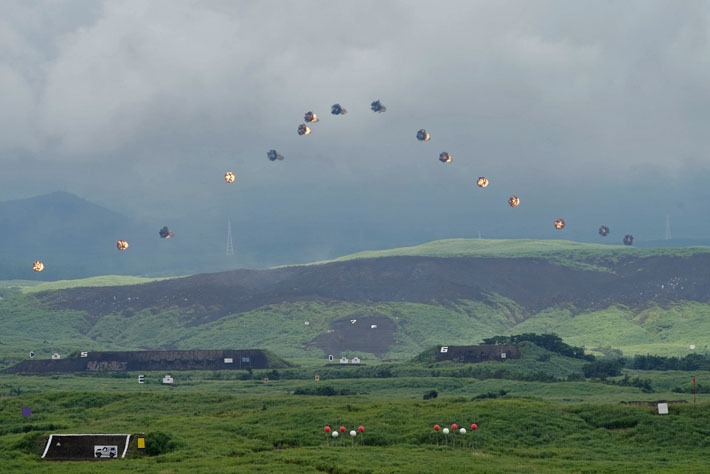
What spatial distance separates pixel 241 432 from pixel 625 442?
111 ft

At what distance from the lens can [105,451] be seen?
8356 centimetres

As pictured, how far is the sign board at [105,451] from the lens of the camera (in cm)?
8319

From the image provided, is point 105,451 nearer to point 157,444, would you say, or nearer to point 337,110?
point 157,444

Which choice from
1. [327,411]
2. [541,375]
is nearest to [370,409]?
[327,411]

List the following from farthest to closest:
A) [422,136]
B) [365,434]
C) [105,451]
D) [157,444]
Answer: [422,136], [365,434], [157,444], [105,451]

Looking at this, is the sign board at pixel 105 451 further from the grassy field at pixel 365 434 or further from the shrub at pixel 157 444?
the shrub at pixel 157 444

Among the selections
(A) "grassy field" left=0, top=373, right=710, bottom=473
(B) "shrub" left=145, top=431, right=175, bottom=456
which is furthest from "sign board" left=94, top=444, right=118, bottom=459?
(B) "shrub" left=145, top=431, right=175, bottom=456

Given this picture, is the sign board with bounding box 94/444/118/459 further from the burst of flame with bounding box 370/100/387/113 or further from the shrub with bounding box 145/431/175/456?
the burst of flame with bounding box 370/100/387/113

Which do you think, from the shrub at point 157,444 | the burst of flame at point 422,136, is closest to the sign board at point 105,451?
the shrub at point 157,444

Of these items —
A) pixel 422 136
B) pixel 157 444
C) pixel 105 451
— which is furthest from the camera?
pixel 422 136

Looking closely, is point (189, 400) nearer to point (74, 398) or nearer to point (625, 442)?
point (74, 398)

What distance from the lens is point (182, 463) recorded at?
78.2m

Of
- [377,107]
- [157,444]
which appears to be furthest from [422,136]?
[157,444]

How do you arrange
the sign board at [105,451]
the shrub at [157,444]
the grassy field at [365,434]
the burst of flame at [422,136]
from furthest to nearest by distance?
1. the burst of flame at [422,136]
2. the shrub at [157,444]
3. the sign board at [105,451]
4. the grassy field at [365,434]
